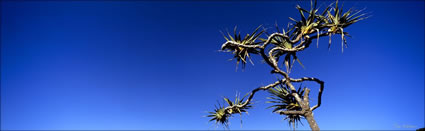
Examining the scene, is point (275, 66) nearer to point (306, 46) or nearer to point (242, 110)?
point (306, 46)

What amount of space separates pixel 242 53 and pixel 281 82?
149 centimetres

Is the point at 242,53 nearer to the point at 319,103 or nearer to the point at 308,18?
the point at 308,18

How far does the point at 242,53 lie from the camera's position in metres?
6.55

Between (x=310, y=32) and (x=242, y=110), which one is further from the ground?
(x=310, y=32)

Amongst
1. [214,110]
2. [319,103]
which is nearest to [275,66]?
[319,103]

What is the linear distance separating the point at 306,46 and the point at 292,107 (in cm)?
211


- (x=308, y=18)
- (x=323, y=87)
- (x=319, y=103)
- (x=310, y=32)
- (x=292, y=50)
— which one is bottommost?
(x=319, y=103)

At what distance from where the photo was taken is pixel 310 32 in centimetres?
593

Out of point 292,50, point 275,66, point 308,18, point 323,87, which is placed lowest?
point 323,87

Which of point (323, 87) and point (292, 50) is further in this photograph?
point (292, 50)

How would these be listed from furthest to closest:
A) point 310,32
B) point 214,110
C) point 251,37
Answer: point 214,110
point 251,37
point 310,32

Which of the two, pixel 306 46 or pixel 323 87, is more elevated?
pixel 306 46

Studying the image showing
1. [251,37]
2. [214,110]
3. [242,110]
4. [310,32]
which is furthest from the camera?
[214,110]

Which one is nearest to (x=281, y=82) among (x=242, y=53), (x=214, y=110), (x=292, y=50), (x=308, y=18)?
(x=292, y=50)
